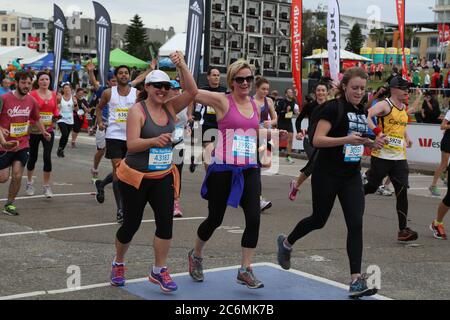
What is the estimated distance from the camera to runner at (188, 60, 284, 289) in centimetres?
608

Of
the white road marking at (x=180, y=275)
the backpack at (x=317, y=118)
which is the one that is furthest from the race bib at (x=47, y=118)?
the backpack at (x=317, y=118)

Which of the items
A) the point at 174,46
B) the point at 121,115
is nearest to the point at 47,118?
the point at 121,115

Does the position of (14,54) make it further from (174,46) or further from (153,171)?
(153,171)

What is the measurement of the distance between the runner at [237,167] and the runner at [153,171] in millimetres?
352

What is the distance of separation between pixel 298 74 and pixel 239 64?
1648 cm

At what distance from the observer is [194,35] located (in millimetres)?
18031

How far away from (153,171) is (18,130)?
4.47 meters

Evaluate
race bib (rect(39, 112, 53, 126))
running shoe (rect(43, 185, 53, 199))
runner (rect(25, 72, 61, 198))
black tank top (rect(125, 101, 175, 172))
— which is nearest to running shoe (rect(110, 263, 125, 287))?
black tank top (rect(125, 101, 175, 172))

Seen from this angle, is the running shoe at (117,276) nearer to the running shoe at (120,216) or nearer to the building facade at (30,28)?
the running shoe at (120,216)

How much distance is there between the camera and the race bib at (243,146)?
6125 mm

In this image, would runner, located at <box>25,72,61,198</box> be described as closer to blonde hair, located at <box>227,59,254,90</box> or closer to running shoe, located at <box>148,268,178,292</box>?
blonde hair, located at <box>227,59,254,90</box>
